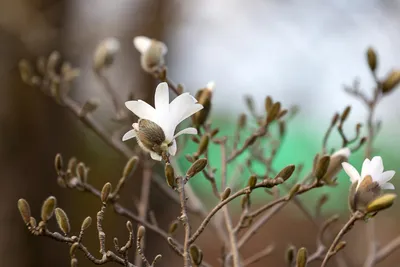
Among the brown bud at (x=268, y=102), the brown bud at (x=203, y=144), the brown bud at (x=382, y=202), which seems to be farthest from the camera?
the brown bud at (x=268, y=102)

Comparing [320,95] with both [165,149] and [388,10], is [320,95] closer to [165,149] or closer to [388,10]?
[388,10]

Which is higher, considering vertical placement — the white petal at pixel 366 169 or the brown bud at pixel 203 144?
the brown bud at pixel 203 144

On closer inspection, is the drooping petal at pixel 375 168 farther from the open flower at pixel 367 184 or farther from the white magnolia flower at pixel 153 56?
the white magnolia flower at pixel 153 56

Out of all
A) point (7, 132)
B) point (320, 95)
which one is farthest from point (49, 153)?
point (320, 95)

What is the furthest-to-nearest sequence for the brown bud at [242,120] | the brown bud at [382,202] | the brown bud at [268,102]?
the brown bud at [242,120]
the brown bud at [268,102]
the brown bud at [382,202]

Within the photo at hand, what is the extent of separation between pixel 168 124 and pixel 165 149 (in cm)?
2

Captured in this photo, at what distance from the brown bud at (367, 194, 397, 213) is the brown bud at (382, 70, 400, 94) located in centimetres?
34

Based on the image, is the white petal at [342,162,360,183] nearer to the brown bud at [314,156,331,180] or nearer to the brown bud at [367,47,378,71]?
the brown bud at [314,156,331,180]

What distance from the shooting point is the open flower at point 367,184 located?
0.40 metres

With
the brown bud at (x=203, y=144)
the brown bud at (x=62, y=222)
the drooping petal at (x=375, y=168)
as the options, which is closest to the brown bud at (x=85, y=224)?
the brown bud at (x=62, y=222)

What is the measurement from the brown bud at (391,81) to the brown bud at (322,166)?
0.31 meters

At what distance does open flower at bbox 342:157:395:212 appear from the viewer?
0.40 meters

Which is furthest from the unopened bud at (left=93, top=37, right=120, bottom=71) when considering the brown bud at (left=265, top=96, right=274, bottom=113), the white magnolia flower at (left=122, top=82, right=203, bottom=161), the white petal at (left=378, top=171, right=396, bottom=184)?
the white petal at (left=378, top=171, right=396, bottom=184)

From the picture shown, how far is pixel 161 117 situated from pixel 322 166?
0.47 ft
